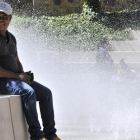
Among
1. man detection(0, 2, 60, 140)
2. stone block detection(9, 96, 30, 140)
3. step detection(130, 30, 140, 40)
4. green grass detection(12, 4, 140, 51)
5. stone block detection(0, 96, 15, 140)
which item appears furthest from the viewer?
step detection(130, 30, 140, 40)

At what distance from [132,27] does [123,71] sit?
7063 mm

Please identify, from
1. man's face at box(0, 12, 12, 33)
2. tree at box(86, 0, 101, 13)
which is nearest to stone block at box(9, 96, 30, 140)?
man's face at box(0, 12, 12, 33)

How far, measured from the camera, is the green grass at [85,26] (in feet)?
52.6

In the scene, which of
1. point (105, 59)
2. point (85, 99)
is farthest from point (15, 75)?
point (105, 59)

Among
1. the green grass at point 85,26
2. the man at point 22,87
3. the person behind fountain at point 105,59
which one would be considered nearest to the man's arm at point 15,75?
the man at point 22,87

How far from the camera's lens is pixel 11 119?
12.6 ft

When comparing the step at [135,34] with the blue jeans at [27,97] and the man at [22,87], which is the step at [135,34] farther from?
the blue jeans at [27,97]

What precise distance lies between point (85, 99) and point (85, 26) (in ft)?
29.7

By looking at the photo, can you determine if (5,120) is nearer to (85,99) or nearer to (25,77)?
(25,77)

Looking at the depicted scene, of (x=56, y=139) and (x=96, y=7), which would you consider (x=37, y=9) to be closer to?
(x=96, y=7)

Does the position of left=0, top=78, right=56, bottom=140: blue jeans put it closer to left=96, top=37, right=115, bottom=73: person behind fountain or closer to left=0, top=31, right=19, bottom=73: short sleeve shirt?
left=0, top=31, right=19, bottom=73: short sleeve shirt

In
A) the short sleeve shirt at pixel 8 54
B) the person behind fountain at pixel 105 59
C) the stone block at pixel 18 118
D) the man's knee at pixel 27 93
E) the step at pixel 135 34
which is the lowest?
the step at pixel 135 34

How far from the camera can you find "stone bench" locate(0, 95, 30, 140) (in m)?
3.76

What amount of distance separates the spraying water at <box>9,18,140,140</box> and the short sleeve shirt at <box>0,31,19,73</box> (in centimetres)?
164
